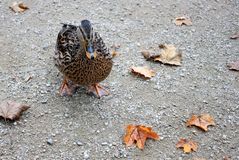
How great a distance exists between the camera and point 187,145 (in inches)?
153

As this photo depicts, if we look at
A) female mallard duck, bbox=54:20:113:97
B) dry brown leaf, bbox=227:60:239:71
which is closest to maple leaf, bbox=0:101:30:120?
female mallard duck, bbox=54:20:113:97

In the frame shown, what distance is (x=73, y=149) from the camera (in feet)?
12.5

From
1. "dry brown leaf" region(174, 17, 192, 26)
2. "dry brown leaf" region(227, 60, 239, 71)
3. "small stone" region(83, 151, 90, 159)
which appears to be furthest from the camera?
"dry brown leaf" region(174, 17, 192, 26)

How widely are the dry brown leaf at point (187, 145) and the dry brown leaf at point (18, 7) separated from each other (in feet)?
9.81

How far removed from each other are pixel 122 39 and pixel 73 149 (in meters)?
1.92

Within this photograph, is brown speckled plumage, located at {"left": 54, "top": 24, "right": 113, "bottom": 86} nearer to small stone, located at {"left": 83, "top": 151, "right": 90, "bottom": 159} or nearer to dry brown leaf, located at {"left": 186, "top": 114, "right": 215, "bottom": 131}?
→ small stone, located at {"left": 83, "top": 151, "right": 90, "bottom": 159}

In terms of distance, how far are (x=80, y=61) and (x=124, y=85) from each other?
2.42 ft

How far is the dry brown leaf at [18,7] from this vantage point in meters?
5.64

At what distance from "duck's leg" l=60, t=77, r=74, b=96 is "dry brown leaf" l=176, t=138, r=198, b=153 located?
126 centimetres

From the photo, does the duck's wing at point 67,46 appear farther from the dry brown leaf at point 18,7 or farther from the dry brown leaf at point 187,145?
the dry brown leaf at point 18,7

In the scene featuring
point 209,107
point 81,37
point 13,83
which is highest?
point 81,37

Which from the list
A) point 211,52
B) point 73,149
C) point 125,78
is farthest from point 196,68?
point 73,149

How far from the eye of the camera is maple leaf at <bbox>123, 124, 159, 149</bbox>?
3.87m

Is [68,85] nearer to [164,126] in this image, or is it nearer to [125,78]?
[125,78]
